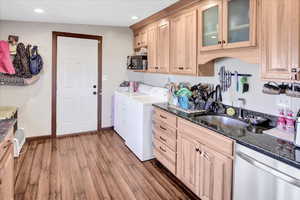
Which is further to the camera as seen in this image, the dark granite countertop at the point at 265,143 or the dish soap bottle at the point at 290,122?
the dish soap bottle at the point at 290,122

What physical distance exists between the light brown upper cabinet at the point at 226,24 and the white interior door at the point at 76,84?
9.18 feet

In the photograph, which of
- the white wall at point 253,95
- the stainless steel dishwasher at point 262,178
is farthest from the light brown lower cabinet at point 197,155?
the white wall at point 253,95

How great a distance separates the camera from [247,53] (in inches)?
84.9

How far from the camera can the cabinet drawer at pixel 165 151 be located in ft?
9.34

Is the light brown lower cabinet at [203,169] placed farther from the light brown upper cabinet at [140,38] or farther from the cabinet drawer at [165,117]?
the light brown upper cabinet at [140,38]

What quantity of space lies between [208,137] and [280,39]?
3.39 feet

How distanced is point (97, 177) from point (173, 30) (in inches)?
94.4

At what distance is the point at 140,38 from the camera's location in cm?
469

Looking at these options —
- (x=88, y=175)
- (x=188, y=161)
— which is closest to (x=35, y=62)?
(x=88, y=175)

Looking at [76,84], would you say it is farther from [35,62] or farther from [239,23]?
[239,23]

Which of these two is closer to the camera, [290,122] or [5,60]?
[290,122]

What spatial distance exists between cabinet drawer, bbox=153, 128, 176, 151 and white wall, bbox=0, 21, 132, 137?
7.10ft

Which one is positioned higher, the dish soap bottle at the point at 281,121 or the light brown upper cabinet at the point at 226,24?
the light brown upper cabinet at the point at 226,24

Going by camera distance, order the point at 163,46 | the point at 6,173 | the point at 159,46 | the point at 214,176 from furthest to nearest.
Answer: the point at 159,46, the point at 163,46, the point at 214,176, the point at 6,173
